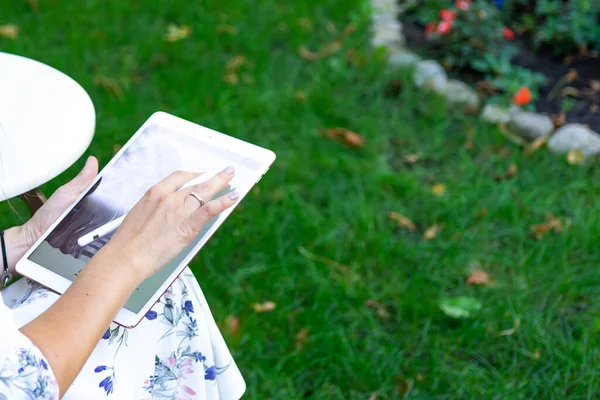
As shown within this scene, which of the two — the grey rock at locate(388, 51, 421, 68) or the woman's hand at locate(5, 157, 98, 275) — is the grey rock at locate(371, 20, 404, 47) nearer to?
the grey rock at locate(388, 51, 421, 68)

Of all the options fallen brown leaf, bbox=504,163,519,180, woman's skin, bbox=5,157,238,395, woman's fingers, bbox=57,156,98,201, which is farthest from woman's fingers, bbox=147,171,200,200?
fallen brown leaf, bbox=504,163,519,180

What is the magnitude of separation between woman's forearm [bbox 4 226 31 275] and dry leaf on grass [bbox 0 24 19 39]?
2.04 metres

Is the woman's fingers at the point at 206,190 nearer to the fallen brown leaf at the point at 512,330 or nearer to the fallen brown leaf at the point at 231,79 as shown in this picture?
the fallen brown leaf at the point at 512,330

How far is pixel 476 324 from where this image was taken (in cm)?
202

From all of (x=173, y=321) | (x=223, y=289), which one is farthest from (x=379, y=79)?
(x=173, y=321)

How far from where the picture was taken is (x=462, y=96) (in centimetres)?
288

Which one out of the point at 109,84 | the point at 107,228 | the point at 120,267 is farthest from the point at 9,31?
the point at 120,267

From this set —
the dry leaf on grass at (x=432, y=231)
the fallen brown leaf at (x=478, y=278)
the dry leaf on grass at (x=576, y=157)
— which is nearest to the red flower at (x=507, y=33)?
the dry leaf on grass at (x=576, y=157)

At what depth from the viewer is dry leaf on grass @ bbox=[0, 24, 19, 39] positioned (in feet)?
10.2

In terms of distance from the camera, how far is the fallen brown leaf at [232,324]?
2.05 metres

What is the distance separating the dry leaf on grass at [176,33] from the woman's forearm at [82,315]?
223 cm

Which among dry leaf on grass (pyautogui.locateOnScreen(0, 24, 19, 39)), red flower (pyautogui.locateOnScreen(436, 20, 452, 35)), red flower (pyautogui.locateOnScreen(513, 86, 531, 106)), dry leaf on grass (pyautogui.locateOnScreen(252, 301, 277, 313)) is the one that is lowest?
dry leaf on grass (pyautogui.locateOnScreen(252, 301, 277, 313))

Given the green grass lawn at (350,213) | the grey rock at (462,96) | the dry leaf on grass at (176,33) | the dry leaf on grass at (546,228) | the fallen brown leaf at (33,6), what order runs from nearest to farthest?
the green grass lawn at (350,213) → the dry leaf on grass at (546,228) → the grey rock at (462,96) → the dry leaf on grass at (176,33) → the fallen brown leaf at (33,6)

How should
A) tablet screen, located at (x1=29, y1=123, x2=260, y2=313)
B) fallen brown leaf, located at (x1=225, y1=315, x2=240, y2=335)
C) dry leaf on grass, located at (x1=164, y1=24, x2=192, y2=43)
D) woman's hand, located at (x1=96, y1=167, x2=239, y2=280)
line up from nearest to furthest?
woman's hand, located at (x1=96, y1=167, x2=239, y2=280)
tablet screen, located at (x1=29, y1=123, x2=260, y2=313)
fallen brown leaf, located at (x1=225, y1=315, x2=240, y2=335)
dry leaf on grass, located at (x1=164, y1=24, x2=192, y2=43)
